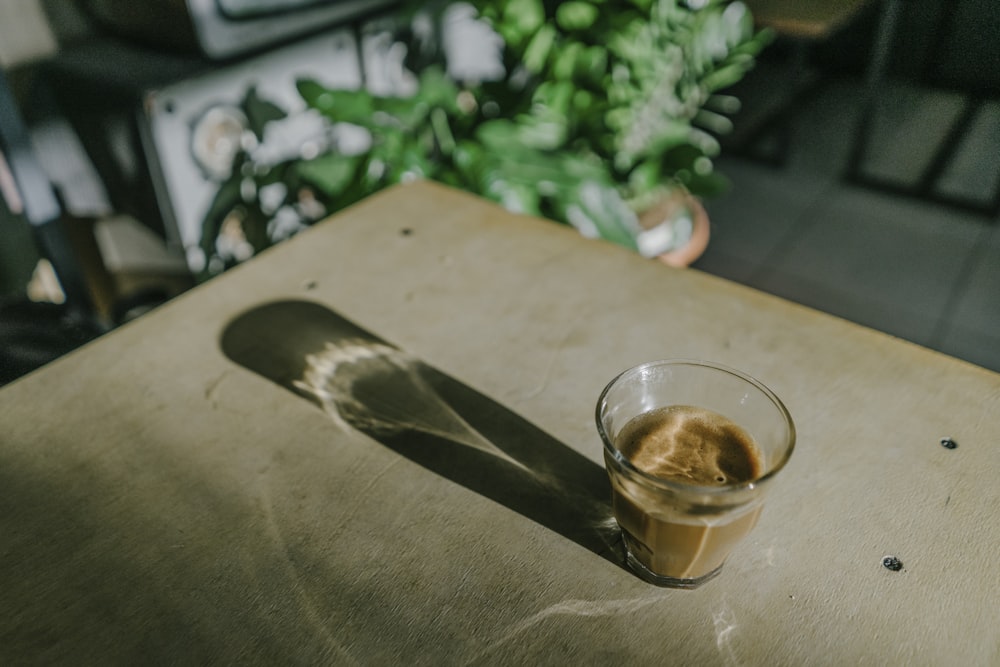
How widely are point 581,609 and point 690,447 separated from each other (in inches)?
6.4

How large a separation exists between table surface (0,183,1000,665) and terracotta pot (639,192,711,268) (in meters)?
1.15

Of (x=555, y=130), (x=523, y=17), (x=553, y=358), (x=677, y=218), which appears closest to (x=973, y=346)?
(x=677, y=218)

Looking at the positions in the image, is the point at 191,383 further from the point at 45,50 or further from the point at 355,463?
the point at 45,50

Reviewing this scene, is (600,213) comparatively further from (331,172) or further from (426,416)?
(426,416)

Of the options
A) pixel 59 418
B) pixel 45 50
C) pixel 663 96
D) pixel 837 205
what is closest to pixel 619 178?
pixel 663 96

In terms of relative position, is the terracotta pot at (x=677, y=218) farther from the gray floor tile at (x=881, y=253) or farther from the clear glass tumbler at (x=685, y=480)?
the clear glass tumbler at (x=685, y=480)

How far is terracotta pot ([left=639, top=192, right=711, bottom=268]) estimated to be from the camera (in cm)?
205

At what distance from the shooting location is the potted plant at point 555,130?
1.59 m

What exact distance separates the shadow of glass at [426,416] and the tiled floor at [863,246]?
1.71 m

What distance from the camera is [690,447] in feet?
1.97

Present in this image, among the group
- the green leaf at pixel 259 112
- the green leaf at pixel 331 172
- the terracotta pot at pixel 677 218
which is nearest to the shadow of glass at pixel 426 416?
the green leaf at pixel 331 172

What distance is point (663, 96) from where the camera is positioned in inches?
79.2

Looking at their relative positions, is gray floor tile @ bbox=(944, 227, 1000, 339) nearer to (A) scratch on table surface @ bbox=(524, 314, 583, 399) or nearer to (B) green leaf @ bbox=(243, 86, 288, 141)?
(A) scratch on table surface @ bbox=(524, 314, 583, 399)

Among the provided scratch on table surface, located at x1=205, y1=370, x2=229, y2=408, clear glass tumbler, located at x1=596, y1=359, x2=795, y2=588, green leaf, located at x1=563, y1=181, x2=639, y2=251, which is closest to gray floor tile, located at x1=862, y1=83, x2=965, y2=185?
green leaf, located at x1=563, y1=181, x2=639, y2=251
